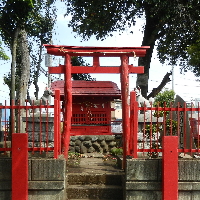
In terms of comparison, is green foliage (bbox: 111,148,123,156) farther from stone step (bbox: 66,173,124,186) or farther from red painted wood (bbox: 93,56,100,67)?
red painted wood (bbox: 93,56,100,67)

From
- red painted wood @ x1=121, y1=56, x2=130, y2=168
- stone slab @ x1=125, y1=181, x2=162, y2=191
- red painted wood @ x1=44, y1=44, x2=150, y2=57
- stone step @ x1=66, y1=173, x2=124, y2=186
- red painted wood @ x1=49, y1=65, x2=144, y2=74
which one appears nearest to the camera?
stone slab @ x1=125, y1=181, x2=162, y2=191

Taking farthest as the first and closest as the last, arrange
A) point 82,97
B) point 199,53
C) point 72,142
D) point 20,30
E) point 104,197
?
1. point 199,53
2. point 20,30
3. point 82,97
4. point 72,142
5. point 104,197

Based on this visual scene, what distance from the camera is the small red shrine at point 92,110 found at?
1290cm

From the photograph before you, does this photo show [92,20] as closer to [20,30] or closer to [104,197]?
[20,30]

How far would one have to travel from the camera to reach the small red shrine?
12.9 metres

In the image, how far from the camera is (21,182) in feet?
20.0

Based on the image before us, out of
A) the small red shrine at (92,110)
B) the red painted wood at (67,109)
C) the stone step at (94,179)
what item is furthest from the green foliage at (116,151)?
the stone step at (94,179)

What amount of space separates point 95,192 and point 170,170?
182 cm

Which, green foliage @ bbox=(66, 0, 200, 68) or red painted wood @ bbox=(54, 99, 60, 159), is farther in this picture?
green foliage @ bbox=(66, 0, 200, 68)

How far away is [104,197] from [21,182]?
1.92 meters

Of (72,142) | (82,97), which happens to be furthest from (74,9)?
(72,142)

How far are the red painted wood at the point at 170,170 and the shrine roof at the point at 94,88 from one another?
6.87 metres

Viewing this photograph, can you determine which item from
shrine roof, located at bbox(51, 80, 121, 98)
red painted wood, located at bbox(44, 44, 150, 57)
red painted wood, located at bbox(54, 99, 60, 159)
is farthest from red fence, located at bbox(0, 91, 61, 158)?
shrine roof, located at bbox(51, 80, 121, 98)

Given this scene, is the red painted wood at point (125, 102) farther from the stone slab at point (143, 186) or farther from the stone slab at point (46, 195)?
the stone slab at point (46, 195)
